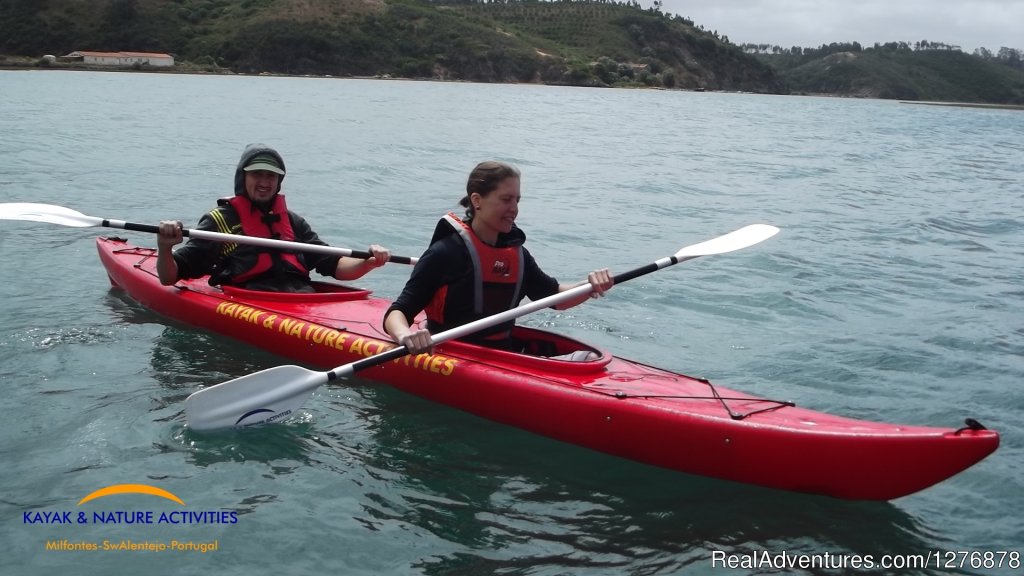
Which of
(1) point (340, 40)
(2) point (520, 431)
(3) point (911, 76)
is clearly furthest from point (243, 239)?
(3) point (911, 76)

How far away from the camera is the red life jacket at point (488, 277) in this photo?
4.97m

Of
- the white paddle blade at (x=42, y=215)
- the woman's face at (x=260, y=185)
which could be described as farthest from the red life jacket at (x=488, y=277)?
the white paddle blade at (x=42, y=215)

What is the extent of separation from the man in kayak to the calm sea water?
0.52m

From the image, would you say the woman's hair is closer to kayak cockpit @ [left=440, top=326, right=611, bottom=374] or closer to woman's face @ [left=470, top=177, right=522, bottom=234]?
woman's face @ [left=470, top=177, right=522, bottom=234]

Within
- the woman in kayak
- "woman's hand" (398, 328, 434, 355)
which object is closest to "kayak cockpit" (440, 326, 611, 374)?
the woman in kayak

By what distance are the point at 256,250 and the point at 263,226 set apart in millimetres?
215

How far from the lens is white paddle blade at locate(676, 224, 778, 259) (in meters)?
5.76

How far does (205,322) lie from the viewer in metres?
6.65

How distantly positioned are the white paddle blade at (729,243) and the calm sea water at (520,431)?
967 mm

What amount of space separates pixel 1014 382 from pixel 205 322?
18.2 ft

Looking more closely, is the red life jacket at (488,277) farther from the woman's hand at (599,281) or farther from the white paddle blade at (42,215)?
the white paddle blade at (42,215)

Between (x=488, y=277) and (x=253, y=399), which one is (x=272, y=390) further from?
(x=488, y=277)

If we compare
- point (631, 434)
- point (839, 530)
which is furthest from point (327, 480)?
point (839, 530)

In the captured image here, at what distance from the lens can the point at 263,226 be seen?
6.42 meters
